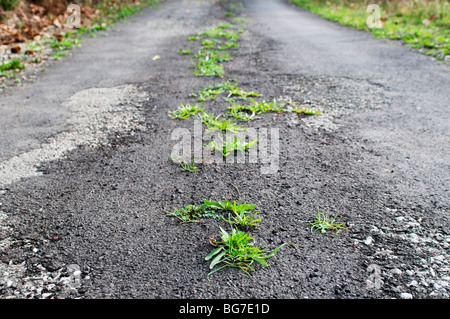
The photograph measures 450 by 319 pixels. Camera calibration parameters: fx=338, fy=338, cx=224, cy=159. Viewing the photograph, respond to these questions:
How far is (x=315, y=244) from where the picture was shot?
5.66 ft

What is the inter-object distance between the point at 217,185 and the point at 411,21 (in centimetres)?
779

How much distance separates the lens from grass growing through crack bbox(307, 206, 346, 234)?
1.83m

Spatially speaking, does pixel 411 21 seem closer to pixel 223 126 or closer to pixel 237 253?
pixel 223 126

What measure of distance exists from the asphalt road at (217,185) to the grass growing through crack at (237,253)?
46 mm

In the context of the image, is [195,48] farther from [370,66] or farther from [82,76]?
[370,66]

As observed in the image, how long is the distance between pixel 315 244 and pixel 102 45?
5850 millimetres

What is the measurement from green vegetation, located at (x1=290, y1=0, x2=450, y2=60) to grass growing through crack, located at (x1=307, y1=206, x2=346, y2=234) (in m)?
4.48

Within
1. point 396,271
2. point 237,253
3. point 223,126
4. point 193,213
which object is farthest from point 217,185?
point 396,271

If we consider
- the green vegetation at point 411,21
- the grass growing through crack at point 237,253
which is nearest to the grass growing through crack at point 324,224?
the grass growing through crack at point 237,253

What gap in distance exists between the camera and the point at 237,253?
1.67 m

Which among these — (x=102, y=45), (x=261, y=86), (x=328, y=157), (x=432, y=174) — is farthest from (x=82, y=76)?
(x=432, y=174)

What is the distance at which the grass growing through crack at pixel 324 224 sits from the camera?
1828 mm

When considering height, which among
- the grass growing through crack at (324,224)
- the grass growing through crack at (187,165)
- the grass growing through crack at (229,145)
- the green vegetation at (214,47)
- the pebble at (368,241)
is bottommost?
the pebble at (368,241)

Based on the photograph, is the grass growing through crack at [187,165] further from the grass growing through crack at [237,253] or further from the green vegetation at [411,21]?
the green vegetation at [411,21]
